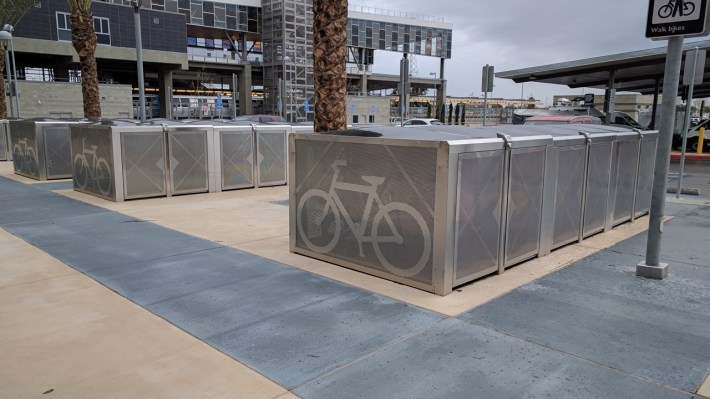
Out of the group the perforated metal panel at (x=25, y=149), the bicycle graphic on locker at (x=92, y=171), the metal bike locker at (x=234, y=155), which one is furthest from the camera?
the perforated metal panel at (x=25, y=149)

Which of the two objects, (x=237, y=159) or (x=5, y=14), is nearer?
(x=237, y=159)

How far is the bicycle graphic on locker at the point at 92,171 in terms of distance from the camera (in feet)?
35.3

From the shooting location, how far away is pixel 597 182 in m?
7.59

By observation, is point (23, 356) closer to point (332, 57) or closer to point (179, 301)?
point (179, 301)

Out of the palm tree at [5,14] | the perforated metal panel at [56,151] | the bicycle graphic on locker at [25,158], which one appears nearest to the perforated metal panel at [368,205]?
the perforated metal panel at [56,151]

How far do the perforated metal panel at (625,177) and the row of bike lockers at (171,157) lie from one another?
776cm

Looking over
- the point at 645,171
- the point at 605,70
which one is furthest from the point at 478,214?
the point at 605,70

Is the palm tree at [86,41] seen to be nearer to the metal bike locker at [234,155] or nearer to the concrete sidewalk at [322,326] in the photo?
the metal bike locker at [234,155]

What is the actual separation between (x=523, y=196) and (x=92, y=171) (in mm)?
9222

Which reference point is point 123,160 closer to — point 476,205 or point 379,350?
point 476,205

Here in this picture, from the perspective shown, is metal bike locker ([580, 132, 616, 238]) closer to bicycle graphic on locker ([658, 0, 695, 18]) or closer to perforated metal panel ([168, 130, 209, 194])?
bicycle graphic on locker ([658, 0, 695, 18])

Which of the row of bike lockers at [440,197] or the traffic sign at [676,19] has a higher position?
the traffic sign at [676,19]

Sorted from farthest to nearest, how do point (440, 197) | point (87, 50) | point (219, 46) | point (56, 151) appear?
point (219, 46), point (87, 50), point (56, 151), point (440, 197)

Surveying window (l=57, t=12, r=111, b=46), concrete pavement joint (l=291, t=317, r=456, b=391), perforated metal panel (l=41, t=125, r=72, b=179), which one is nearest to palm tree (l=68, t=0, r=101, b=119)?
perforated metal panel (l=41, t=125, r=72, b=179)
